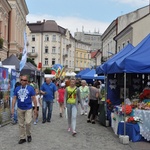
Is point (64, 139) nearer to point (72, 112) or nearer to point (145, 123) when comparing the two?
point (72, 112)

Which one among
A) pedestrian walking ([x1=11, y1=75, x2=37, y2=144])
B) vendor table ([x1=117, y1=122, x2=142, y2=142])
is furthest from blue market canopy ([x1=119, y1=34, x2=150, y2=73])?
→ pedestrian walking ([x1=11, y1=75, x2=37, y2=144])

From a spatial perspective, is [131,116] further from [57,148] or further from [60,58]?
[60,58]

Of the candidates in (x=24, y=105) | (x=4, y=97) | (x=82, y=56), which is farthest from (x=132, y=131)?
(x=82, y=56)

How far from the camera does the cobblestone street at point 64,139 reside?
7418 mm

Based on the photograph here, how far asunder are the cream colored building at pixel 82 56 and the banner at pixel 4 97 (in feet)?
288

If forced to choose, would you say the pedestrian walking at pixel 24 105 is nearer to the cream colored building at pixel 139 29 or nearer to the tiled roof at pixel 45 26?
the cream colored building at pixel 139 29

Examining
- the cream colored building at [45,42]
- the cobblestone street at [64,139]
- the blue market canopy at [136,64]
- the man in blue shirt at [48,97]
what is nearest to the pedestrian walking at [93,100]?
the cobblestone street at [64,139]

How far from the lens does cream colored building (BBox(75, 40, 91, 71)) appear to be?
100 metres

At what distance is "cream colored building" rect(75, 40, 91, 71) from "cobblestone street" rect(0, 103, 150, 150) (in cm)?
8887

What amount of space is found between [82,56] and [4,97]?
93914 millimetres

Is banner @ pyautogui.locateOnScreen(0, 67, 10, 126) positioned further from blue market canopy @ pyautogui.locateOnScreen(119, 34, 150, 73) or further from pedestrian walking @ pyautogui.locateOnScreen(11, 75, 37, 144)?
blue market canopy @ pyautogui.locateOnScreen(119, 34, 150, 73)

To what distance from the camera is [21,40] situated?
45.5 meters

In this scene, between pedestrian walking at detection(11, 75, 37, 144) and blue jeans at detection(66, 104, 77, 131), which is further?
blue jeans at detection(66, 104, 77, 131)

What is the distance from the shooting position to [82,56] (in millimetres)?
104312
